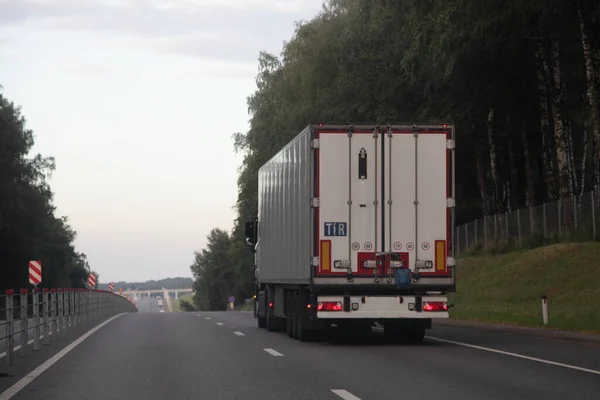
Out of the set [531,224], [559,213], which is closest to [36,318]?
[559,213]

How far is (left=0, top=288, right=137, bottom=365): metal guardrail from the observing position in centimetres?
1656

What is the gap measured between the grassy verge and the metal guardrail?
37.6 feet

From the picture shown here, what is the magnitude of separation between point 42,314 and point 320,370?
886cm

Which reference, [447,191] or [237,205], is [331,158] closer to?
[447,191]

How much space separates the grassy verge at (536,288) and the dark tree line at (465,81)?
3.09 metres

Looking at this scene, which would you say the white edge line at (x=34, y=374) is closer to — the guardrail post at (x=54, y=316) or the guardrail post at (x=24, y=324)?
the guardrail post at (x=24, y=324)

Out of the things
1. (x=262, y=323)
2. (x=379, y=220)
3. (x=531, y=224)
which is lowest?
(x=262, y=323)

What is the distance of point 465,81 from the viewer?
40.0 metres

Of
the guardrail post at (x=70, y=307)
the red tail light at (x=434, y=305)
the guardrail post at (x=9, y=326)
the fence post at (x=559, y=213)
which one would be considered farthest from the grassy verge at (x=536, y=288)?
the guardrail post at (x=9, y=326)

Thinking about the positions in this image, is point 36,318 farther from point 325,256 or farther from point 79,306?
point 79,306

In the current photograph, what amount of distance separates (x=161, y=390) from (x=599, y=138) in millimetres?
24113

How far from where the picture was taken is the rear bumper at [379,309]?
18781 millimetres

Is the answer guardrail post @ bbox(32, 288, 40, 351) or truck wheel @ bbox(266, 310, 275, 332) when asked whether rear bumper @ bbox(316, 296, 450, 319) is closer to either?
guardrail post @ bbox(32, 288, 40, 351)

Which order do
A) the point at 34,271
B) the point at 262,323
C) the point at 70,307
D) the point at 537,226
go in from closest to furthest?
the point at 262,323, the point at 70,307, the point at 537,226, the point at 34,271
